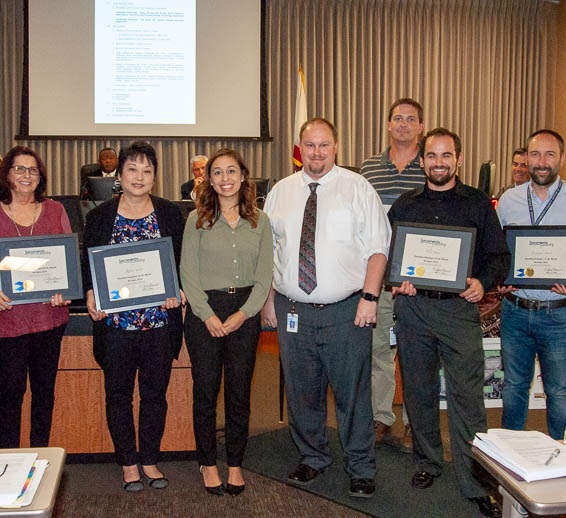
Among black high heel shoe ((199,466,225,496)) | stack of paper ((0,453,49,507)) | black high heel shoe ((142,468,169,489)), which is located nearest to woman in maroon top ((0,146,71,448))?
black high heel shoe ((142,468,169,489))

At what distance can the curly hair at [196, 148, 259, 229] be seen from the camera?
3197 mm

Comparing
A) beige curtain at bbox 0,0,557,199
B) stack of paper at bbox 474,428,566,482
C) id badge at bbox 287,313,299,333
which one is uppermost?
beige curtain at bbox 0,0,557,199

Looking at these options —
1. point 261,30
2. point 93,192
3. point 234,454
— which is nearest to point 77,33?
point 261,30

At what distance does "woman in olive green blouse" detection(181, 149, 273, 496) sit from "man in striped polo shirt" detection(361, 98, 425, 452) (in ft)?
3.14

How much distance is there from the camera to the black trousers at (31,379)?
122 inches

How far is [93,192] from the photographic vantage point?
4.66 metres

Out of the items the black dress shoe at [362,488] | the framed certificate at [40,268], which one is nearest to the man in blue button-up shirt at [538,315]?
the black dress shoe at [362,488]

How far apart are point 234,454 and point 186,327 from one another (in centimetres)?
69

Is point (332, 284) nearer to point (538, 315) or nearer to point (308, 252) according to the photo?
point (308, 252)

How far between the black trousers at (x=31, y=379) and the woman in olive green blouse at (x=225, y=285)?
0.67 metres

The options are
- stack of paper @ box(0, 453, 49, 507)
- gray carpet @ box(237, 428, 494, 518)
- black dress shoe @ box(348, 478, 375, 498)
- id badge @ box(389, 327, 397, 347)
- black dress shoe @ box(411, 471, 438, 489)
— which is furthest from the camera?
id badge @ box(389, 327, 397, 347)

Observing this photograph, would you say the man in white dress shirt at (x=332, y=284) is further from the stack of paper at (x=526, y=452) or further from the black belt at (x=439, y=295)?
the stack of paper at (x=526, y=452)

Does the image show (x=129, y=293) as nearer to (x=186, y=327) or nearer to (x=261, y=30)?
(x=186, y=327)

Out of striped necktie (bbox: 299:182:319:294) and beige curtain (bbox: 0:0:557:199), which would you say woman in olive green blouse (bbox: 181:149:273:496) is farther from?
beige curtain (bbox: 0:0:557:199)
